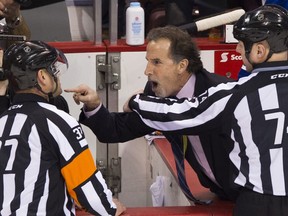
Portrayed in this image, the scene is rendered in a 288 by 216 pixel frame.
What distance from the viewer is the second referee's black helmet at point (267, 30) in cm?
261

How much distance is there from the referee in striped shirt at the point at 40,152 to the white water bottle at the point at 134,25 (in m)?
1.34

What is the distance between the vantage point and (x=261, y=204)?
2.64 metres

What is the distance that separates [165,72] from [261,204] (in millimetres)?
651

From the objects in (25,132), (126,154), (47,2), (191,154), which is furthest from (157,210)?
(47,2)

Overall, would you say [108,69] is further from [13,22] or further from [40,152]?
[40,152]

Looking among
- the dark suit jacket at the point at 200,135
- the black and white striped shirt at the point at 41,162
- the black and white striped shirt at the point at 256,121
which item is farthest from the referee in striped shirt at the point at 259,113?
the black and white striped shirt at the point at 41,162

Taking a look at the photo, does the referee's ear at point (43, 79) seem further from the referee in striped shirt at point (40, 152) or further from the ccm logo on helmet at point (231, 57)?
the ccm logo on helmet at point (231, 57)

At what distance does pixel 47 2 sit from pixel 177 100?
4978 mm

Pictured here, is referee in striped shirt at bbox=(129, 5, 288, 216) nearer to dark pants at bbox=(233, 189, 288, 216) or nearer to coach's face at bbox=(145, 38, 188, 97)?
dark pants at bbox=(233, 189, 288, 216)

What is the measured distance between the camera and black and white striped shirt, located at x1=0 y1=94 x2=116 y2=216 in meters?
2.52

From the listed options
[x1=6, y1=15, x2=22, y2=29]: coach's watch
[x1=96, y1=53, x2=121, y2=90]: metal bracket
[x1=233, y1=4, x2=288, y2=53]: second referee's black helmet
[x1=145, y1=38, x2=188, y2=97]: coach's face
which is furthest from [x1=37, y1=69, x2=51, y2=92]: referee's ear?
[x1=96, y1=53, x2=121, y2=90]: metal bracket

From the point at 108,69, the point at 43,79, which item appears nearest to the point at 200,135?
the point at 43,79

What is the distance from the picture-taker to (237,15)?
4043mm

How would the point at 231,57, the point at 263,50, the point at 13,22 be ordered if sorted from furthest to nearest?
the point at 231,57 < the point at 13,22 < the point at 263,50
